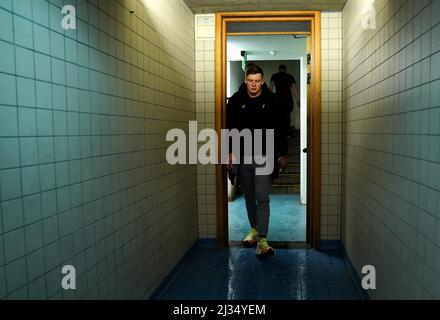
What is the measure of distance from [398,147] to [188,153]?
2005 millimetres

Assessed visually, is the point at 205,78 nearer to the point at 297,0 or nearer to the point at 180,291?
the point at 297,0

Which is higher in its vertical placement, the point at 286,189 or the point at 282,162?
the point at 282,162

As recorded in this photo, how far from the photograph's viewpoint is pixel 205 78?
12.8ft

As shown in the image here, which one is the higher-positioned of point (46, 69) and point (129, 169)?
point (46, 69)

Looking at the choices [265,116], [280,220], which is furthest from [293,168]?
[265,116]

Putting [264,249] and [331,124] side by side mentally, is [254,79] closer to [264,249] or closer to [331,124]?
[331,124]

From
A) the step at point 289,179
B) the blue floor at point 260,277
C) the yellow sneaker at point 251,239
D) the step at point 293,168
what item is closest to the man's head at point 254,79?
the yellow sneaker at point 251,239

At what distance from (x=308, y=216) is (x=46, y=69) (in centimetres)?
308

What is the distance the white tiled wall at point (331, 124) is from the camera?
12.3 feet

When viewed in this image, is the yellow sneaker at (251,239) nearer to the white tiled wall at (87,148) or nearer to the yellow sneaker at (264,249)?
the yellow sneaker at (264,249)

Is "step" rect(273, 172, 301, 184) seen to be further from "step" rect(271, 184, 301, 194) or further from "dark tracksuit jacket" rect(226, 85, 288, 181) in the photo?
"dark tracksuit jacket" rect(226, 85, 288, 181)

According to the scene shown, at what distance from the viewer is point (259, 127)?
3.66 m

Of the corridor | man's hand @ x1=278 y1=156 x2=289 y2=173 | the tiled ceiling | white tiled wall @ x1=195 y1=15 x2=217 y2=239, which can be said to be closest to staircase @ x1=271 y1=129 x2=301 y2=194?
the corridor
